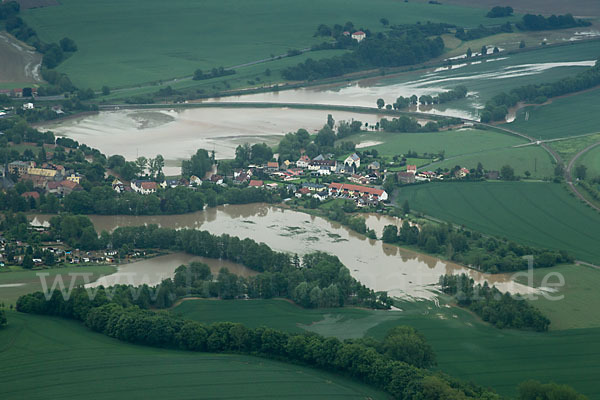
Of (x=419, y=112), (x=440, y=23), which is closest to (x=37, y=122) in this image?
(x=419, y=112)

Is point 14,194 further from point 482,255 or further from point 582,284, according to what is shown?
point 582,284

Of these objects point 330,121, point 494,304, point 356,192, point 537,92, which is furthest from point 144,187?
point 537,92

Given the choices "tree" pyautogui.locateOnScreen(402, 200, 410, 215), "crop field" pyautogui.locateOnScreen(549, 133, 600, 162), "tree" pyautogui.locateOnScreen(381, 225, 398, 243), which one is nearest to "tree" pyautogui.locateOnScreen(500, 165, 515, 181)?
"crop field" pyautogui.locateOnScreen(549, 133, 600, 162)

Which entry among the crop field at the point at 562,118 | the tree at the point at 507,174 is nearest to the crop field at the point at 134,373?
the tree at the point at 507,174

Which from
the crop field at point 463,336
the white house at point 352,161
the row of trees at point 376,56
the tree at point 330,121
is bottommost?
the crop field at point 463,336

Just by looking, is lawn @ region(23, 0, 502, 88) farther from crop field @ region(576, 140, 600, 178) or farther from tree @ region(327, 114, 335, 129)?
crop field @ region(576, 140, 600, 178)

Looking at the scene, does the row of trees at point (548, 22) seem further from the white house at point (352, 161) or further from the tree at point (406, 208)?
the tree at point (406, 208)

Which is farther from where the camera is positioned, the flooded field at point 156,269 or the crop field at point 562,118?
the crop field at point 562,118

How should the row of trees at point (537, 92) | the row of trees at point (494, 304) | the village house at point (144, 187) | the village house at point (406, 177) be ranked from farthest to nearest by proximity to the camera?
the row of trees at point (537, 92) < the village house at point (406, 177) < the village house at point (144, 187) < the row of trees at point (494, 304)
